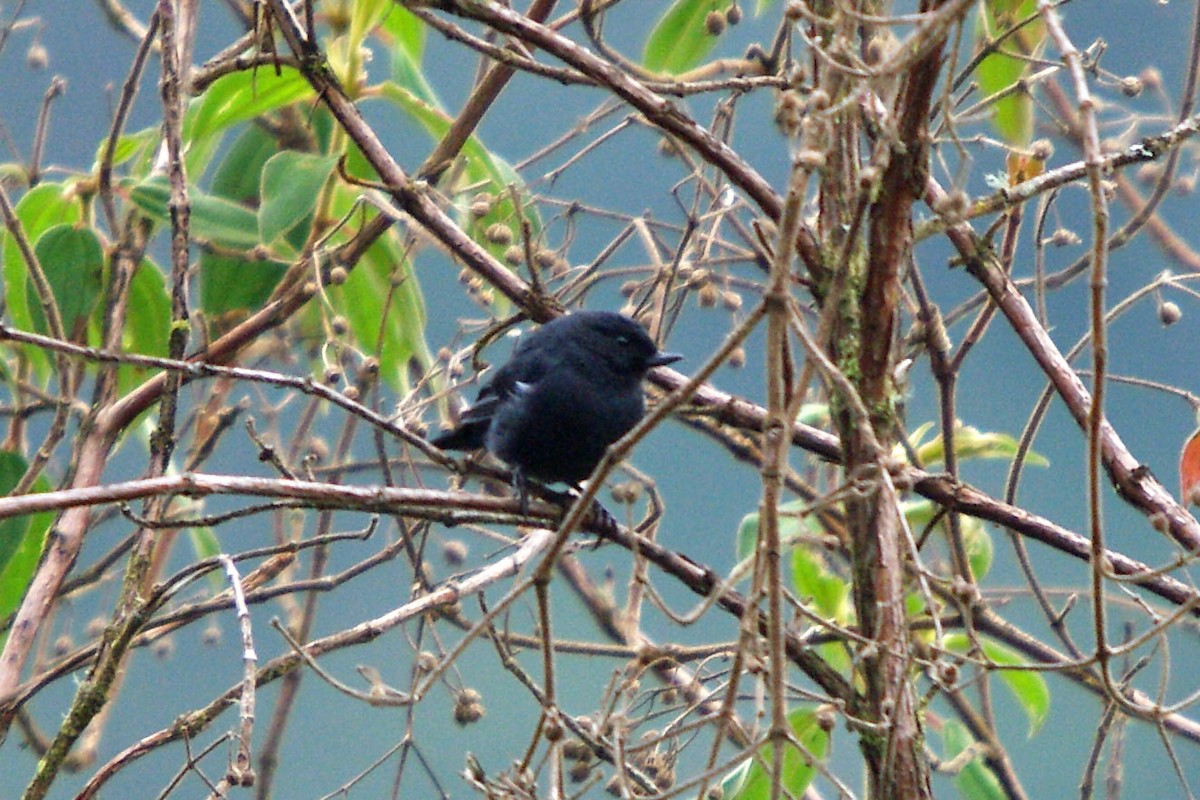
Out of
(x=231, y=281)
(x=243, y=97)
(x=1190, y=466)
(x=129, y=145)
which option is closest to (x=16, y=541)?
(x=231, y=281)

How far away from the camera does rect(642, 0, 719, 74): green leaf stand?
9.50 ft

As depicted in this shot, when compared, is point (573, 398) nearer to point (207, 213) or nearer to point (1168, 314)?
point (207, 213)

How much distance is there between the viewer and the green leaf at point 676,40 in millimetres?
2896

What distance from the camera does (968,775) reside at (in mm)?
2570

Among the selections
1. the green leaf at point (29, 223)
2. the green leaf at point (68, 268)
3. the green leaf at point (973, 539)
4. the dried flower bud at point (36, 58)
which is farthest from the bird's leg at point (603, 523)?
the dried flower bud at point (36, 58)

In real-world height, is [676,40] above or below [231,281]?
above

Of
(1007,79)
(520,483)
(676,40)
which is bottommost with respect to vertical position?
(520,483)

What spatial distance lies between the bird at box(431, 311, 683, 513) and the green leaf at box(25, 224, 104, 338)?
89 centimetres

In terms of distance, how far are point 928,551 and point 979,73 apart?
1.53 meters

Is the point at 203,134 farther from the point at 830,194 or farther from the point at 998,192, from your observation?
the point at 998,192

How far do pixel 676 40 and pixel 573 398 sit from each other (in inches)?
31.9

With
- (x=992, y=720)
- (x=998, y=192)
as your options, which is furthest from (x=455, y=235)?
(x=992, y=720)

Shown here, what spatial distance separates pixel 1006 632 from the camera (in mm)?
2814

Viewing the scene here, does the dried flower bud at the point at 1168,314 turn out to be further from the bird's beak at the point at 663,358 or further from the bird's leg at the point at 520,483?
the bird's leg at the point at 520,483
